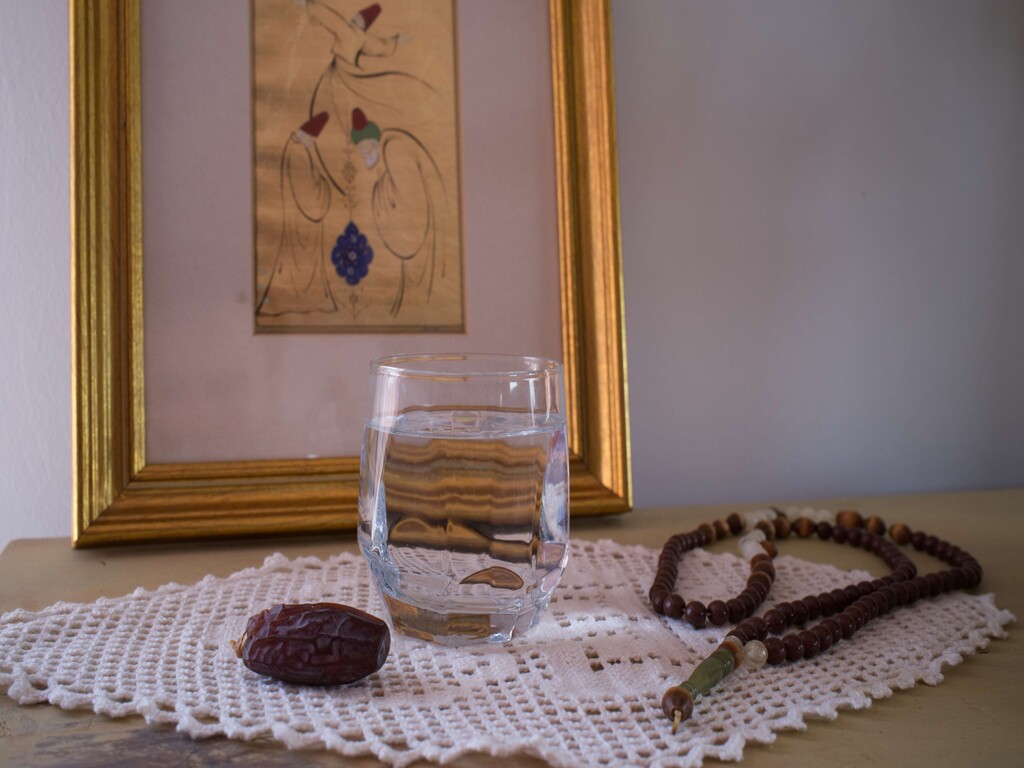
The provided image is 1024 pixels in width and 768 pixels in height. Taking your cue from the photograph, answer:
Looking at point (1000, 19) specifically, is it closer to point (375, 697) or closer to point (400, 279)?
point (400, 279)

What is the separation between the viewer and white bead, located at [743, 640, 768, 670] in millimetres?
430

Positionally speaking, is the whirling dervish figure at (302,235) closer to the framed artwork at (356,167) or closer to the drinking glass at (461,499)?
the framed artwork at (356,167)

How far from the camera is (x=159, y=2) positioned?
2.23ft

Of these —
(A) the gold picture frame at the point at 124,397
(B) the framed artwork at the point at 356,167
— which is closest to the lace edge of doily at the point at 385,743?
(A) the gold picture frame at the point at 124,397

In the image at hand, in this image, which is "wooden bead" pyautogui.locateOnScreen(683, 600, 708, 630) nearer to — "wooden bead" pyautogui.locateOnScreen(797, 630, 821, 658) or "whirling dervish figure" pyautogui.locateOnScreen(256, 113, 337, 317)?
"wooden bead" pyautogui.locateOnScreen(797, 630, 821, 658)

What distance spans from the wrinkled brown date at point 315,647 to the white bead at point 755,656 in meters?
0.19

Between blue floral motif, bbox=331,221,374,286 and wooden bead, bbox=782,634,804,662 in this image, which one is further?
blue floral motif, bbox=331,221,374,286

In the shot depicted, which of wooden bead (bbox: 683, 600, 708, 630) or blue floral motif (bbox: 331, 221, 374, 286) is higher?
blue floral motif (bbox: 331, 221, 374, 286)

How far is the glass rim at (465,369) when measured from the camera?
45 cm

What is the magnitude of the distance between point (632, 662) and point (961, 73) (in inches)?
32.6

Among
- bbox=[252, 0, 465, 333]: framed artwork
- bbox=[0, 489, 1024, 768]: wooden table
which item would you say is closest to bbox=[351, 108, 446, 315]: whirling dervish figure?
bbox=[252, 0, 465, 333]: framed artwork

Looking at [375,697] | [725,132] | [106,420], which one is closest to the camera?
[375,697]

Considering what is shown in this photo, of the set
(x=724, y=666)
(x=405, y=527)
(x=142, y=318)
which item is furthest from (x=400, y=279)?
(x=724, y=666)

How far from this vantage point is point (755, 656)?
0.43 metres
